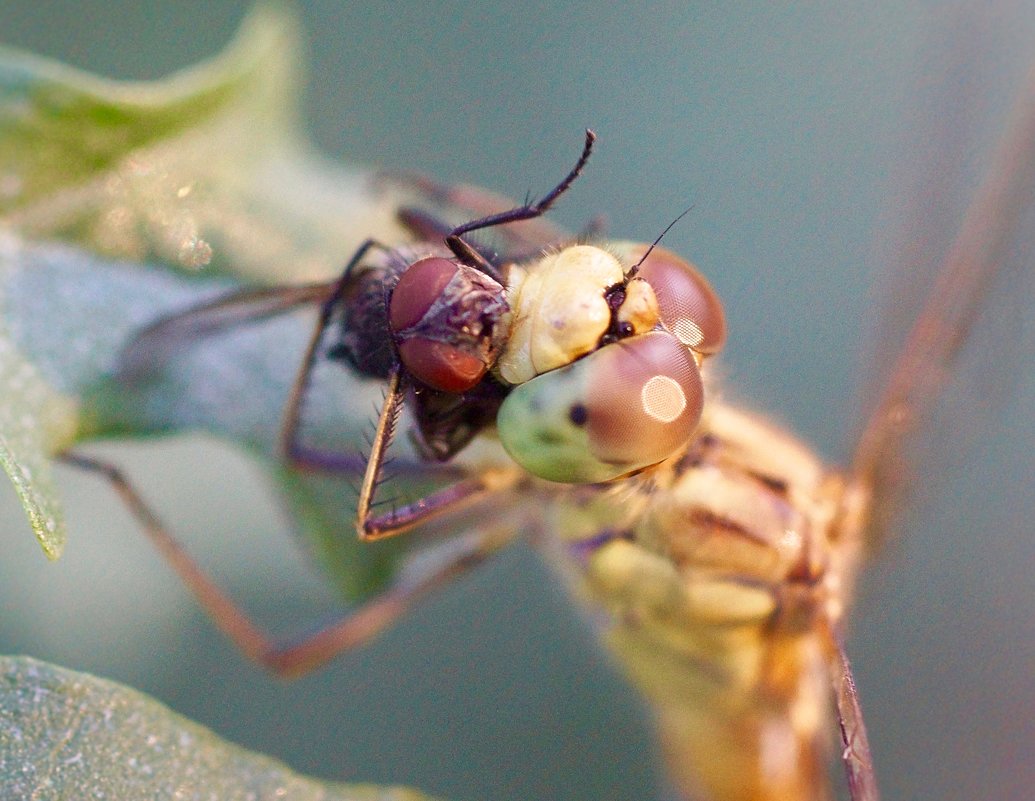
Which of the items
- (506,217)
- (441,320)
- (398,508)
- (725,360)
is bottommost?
(725,360)

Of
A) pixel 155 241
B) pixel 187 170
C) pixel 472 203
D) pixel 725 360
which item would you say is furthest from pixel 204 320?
pixel 725 360

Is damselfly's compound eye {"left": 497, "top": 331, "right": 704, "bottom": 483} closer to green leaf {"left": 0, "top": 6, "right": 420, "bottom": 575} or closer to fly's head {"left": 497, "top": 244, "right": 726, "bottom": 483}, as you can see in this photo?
fly's head {"left": 497, "top": 244, "right": 726, "bottom": 483}

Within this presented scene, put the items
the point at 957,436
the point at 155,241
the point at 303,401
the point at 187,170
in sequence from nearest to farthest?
the point at 303,401
the point at 155,241
the point at 187,170
the point at 957,436

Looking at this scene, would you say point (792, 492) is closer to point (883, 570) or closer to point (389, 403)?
point (883, 570)

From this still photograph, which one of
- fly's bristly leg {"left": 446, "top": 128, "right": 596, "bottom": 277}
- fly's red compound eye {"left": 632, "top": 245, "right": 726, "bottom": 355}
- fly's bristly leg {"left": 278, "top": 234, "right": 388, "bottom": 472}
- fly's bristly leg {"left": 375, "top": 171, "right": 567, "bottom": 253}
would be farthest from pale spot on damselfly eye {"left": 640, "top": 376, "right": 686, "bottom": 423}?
fly's bristly leg {"left": 375, "top": 171, "right": 567, "bottom": 253}

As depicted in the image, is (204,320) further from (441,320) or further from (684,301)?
(684,301)

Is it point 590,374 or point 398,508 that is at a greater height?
point 590,374
